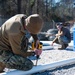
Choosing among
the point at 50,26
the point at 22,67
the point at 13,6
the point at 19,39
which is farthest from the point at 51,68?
the point at 13,6

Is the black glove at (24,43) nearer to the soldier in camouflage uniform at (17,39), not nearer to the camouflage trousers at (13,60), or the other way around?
the soldier in camouflage uniform at (17,39)

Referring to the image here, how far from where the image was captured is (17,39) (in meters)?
4.43

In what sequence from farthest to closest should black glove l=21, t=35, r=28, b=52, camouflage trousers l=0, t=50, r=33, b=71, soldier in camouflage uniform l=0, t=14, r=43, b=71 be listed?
1. camouflage trousers l=0, t=50, r=33, b=71
2. black glove l=21, t=35, r=28, b=52
3. soldier in camouflage uniform l=0, t=14, r=43, b=71

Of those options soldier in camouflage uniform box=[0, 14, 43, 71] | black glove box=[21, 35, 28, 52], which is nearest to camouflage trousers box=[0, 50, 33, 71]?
soldier in camouflage uniform box=[0, 14, 43, 71]

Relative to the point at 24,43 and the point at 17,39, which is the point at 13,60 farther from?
the point at 17,39

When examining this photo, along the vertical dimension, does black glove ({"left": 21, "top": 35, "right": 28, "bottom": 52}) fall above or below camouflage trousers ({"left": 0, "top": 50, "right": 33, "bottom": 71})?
above

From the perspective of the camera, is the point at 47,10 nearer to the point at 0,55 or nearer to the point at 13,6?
the point at 13,6

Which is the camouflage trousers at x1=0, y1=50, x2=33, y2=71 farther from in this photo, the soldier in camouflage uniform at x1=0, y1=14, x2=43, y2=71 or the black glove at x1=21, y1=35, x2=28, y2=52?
the black glove at x1=21, y1=35, x2=28, y2=52

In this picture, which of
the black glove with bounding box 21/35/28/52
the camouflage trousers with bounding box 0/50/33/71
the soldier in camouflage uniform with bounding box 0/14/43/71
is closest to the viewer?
the soldier in camouflage uniform with bounding box 0/14/43/71

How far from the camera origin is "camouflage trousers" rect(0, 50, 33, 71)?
15.6ft

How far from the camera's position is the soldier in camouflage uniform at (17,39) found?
4.13 m

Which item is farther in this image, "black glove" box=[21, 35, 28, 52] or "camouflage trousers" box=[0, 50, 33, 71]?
"camouflage trousers" box=[0, 50, 33, 71]

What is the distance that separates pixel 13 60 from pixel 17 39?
536mm

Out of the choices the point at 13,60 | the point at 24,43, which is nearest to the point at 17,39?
the point at 24,43
